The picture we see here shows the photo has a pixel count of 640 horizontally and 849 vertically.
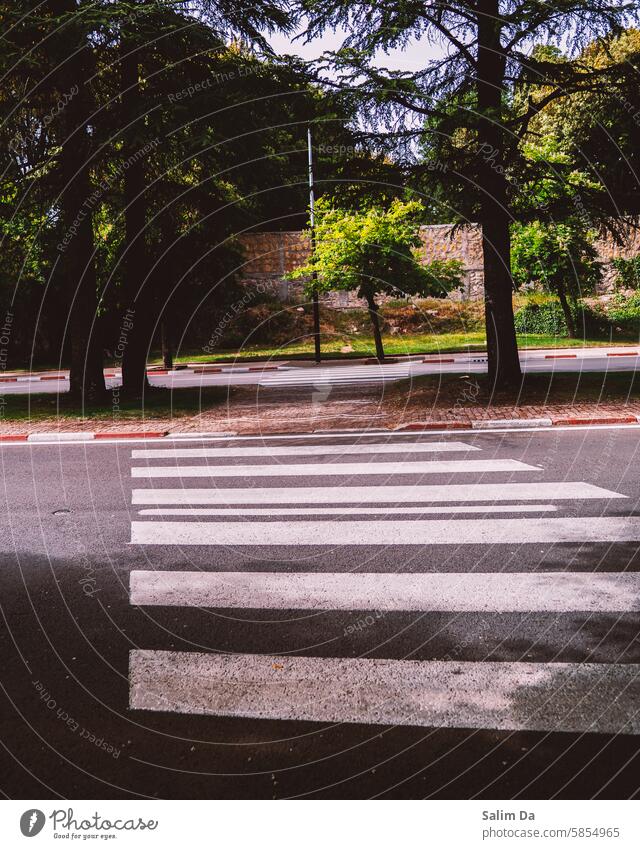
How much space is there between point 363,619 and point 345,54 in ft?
34.4

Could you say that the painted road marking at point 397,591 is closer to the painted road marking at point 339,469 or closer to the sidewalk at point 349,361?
the painted road marking at point 339,469

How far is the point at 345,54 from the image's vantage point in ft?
39.5

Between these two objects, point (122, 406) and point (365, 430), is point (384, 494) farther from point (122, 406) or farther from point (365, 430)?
point (122, 406)

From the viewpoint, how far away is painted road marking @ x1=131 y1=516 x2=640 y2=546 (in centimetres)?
615

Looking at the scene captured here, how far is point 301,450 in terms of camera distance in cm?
1067

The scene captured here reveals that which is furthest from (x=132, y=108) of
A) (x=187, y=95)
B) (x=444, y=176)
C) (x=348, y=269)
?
(x=348, y=269)

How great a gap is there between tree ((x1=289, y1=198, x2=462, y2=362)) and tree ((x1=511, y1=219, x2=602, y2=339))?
5.33 metres

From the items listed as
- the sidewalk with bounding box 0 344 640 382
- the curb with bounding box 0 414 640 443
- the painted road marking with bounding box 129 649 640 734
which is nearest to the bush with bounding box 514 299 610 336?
the sidewalk with bounding box 0 344 640 382

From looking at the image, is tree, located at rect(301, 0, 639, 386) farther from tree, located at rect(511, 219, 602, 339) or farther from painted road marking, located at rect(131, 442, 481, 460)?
tree, located at rect(511, 219, 602, 339)

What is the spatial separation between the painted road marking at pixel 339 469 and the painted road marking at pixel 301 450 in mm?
802

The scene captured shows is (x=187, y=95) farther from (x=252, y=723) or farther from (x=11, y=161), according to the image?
(x=252, y=723)

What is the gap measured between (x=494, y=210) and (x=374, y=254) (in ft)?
27.6

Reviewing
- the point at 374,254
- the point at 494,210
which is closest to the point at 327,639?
the point at 494,210

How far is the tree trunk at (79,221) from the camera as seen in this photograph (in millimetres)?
14867
